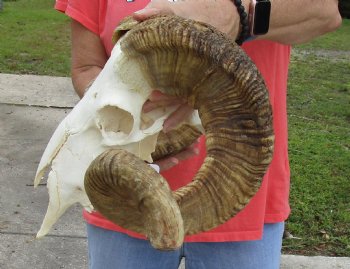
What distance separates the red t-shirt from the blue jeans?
40 millimetres

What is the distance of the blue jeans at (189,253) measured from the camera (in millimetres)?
2291

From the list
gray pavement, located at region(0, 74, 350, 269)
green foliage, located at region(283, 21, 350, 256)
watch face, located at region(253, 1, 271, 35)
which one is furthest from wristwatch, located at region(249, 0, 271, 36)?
green foliage, located at region(283, 21, 350, 256)

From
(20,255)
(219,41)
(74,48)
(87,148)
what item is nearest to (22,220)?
(20,255)

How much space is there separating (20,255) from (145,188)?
11.5 ft

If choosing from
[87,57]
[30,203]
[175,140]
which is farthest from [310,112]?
[175,140]

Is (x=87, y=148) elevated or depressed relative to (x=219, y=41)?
depressed

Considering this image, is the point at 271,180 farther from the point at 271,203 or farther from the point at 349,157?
the point at 349,157

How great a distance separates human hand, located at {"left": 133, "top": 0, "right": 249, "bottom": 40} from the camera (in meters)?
1.60

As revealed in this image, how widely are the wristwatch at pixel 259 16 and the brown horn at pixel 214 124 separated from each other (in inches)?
13.3

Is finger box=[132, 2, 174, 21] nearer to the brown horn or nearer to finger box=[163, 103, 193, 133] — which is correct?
the brown horn

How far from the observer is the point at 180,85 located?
1.60 metres

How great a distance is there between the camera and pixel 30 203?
5.36 metres

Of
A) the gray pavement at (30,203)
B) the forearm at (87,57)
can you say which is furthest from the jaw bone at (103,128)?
the gray pavement at (30,203)

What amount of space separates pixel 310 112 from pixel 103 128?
22.6 ft
